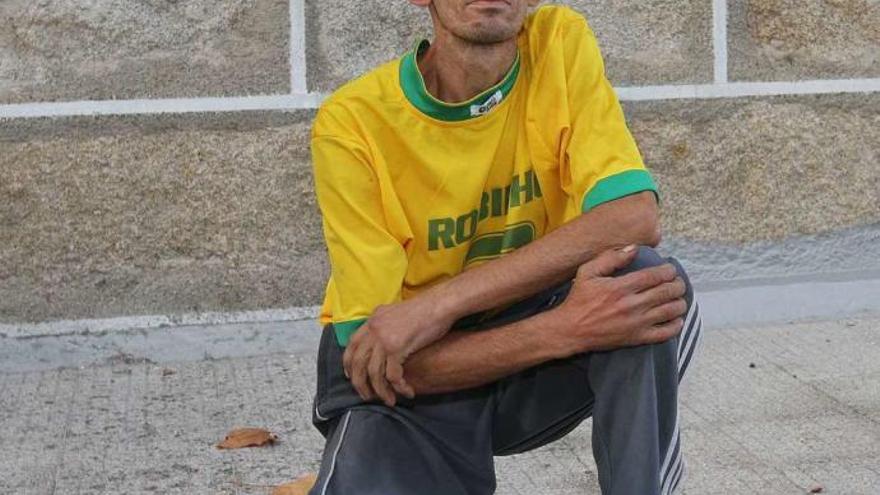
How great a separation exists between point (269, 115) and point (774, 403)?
1.80 m

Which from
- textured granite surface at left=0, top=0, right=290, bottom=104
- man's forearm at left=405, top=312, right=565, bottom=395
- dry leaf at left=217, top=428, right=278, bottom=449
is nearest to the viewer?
man's forearm at left=405, top=312, right=565, bottom=395

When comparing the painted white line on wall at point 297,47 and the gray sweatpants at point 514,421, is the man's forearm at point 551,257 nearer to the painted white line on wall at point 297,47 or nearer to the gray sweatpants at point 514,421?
the gray sweatpants at point 514,421

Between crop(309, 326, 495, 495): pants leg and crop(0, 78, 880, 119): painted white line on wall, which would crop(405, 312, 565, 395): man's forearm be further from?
crop(0, 78, 880, 119): painted white line on wall

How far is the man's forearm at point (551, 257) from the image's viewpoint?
302cm

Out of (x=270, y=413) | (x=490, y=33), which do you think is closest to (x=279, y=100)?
(x=270, y=413)

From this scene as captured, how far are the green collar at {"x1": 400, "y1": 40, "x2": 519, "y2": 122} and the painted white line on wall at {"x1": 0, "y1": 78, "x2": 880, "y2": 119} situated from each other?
1916 mm

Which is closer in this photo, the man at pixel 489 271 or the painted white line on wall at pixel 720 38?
the man at pixel 489 271

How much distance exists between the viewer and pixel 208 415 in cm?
464

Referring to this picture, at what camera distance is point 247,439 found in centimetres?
443

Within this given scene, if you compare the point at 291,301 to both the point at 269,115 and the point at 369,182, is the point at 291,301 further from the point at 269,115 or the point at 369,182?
the point at 369,182

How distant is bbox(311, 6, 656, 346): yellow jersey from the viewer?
307cm

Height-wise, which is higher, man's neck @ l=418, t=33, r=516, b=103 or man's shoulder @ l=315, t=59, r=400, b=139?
man's neck @ l=418, t=33, r=516, b=103

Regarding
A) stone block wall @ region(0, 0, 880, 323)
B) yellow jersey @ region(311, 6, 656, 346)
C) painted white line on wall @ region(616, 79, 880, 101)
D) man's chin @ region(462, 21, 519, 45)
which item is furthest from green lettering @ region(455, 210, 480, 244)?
painted white line on wall @ region(616, 79, 880, 101)

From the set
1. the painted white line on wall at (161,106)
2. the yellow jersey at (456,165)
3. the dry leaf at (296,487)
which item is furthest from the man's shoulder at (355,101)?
the painted white line on wall at (161,106)
